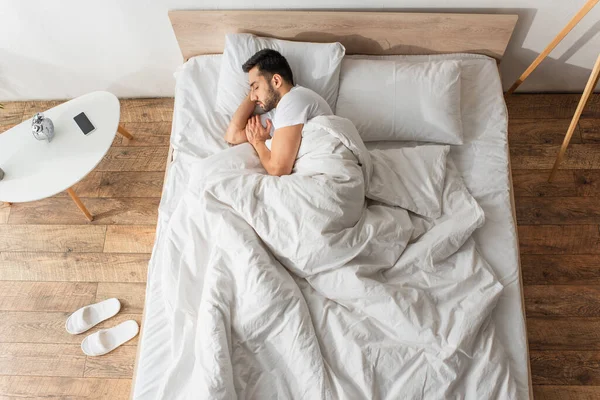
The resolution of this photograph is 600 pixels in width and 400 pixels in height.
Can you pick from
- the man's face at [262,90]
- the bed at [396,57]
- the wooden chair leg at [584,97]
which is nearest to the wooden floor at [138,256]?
the wooden chair leg at [584,97]

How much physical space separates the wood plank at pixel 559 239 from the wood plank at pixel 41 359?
2038 mm

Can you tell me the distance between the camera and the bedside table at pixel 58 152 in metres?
2.15

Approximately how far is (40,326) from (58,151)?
790 millimetres

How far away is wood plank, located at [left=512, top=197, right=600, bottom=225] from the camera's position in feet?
7.63

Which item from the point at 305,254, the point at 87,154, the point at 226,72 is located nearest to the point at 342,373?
the point at 305,254

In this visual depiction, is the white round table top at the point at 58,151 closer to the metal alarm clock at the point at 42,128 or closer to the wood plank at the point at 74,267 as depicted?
the metal alarm clock at the point at 42,128

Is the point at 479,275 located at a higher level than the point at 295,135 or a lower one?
lower

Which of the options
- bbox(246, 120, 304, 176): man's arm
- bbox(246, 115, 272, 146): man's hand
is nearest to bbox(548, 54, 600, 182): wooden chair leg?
bbox(246, 120, 304, 176): man's arm

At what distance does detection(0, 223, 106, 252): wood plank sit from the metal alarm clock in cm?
47

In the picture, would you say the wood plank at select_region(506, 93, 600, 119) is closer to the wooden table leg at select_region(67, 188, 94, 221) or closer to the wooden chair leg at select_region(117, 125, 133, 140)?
the wooden chair leg at select_region(117, 125, 133, 140)

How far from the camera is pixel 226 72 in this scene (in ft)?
6.99

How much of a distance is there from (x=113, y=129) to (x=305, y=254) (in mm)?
1177

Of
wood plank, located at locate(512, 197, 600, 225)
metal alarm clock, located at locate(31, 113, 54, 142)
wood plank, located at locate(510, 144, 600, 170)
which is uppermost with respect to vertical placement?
wood plank, located at locate(510, 144, 600, 170)

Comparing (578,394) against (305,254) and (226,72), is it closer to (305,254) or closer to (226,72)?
(305,254)
